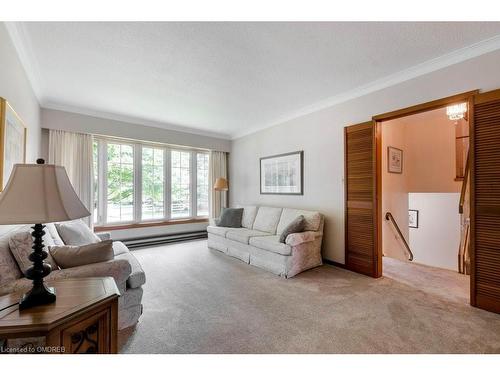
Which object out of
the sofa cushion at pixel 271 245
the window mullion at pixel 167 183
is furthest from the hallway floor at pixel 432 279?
the window mullion at pixel 167 183

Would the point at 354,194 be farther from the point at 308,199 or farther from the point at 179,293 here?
the point at 179,293

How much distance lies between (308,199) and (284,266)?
135 centimetres

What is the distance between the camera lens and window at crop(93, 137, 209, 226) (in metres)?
4.39

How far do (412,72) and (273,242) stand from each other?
2704 mm

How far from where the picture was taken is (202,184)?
5781mm

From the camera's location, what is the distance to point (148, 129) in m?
4.72

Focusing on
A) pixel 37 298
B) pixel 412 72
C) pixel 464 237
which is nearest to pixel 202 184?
pixel 412 72

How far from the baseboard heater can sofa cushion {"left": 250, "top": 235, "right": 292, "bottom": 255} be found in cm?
221

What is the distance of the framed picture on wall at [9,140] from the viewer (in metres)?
1.79

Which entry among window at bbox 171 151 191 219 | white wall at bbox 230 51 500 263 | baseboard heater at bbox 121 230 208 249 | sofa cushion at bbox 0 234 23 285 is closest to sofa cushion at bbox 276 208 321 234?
white wall at bbox 230 51 500 263

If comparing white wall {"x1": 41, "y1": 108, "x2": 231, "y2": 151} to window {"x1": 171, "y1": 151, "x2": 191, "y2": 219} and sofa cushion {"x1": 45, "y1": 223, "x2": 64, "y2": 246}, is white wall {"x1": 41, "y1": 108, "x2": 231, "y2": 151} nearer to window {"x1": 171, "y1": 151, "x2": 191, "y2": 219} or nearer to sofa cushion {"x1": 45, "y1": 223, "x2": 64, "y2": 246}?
window {"x1": 171, "y1": 151, "x2": 191, "y2": 219}

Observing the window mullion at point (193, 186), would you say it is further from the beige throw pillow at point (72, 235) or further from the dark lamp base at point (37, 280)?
the dark lamp base at point (37, 280)

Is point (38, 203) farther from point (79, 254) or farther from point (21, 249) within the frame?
point (79, 254)
